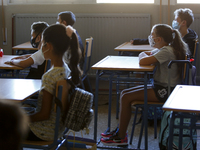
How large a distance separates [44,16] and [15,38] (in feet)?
1.99

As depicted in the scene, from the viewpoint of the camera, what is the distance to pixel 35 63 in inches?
117

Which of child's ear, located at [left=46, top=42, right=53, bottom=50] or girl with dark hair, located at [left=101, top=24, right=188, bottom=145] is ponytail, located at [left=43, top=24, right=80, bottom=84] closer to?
child's ear, located at [left=46, top=42, right=53, bottom=50]

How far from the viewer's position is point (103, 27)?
5023 millimetres

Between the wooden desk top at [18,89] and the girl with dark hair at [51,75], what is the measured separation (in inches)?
3.9

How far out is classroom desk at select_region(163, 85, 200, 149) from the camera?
155 cm

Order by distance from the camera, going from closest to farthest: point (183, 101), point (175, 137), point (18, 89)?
point (183, 101), point (18, 89), point (175, 137)

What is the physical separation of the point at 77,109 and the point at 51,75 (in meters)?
0.25

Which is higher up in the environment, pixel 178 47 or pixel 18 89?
pixel 178 47

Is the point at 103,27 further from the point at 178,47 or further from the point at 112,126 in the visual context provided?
the point at 178,47

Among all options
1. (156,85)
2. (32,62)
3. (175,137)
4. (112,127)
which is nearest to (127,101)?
(156,85)

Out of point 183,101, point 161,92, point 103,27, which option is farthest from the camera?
point 103,27

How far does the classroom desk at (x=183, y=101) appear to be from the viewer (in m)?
1.55

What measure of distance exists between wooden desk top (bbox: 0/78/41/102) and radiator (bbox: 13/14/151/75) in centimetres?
292

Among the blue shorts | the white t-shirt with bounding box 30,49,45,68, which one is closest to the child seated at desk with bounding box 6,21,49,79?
the white t-shirt with bounding box 30,49,45,68
